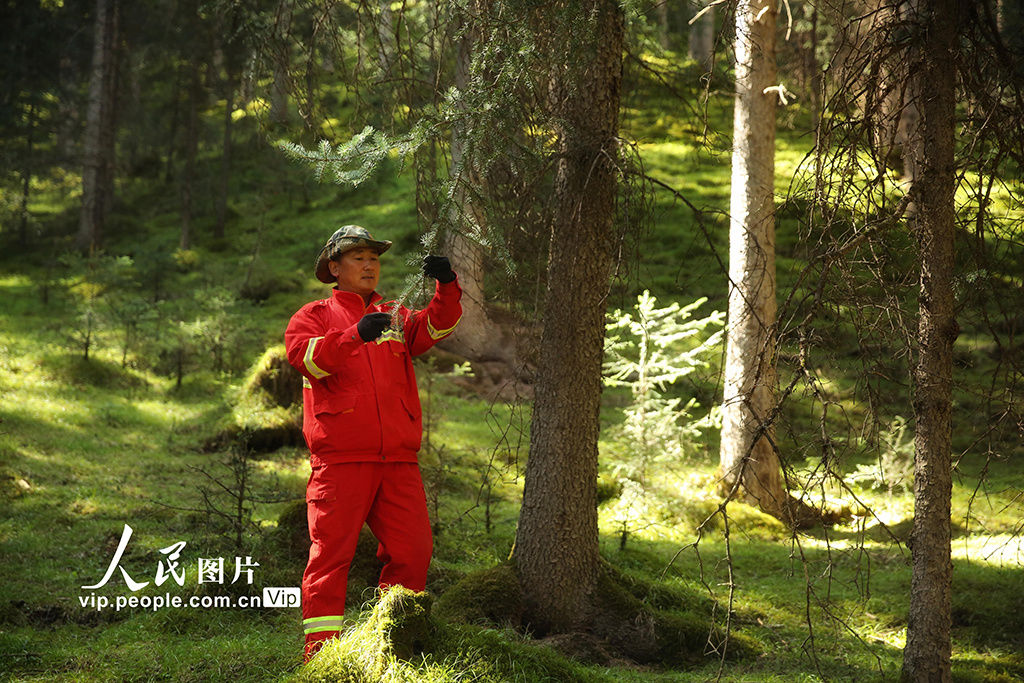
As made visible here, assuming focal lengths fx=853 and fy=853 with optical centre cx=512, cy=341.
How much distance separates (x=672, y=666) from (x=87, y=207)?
797 inches

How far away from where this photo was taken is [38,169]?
2128cm

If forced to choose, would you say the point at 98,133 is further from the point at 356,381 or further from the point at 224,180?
the point at 356,381

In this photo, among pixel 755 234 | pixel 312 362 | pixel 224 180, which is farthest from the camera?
pixel 224 180

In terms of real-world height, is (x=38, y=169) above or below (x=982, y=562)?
above

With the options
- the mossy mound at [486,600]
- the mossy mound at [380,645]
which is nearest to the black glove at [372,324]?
the mossy mound at [380,645]

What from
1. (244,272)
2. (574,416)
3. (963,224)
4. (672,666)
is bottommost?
(672,666)

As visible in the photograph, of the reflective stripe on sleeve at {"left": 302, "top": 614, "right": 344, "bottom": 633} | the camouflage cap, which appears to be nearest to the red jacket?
the camouflage cap

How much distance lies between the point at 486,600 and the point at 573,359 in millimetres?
1561

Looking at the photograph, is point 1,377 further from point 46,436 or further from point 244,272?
point 244,272

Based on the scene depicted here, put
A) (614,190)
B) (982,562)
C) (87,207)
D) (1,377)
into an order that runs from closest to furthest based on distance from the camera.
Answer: (614,190) → (982,562) → (1,377) → (87,207)

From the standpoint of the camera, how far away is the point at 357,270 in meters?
4.87

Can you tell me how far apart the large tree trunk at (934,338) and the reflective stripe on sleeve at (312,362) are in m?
3.00

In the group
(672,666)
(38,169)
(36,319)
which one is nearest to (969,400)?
(672,666)

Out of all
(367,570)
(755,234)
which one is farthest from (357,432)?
(755,234)
